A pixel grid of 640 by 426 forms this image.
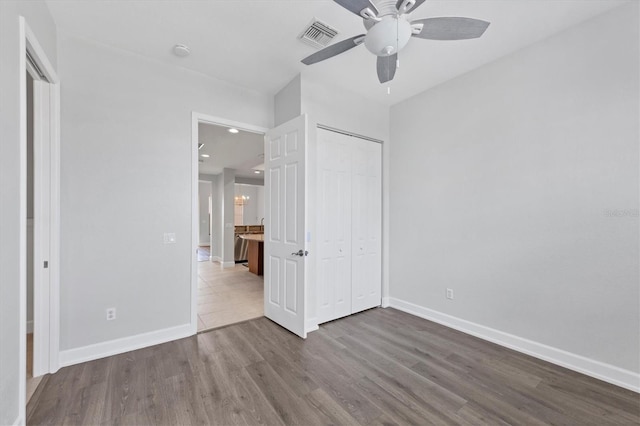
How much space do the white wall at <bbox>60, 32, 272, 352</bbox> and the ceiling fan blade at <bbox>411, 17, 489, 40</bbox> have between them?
7.92ft

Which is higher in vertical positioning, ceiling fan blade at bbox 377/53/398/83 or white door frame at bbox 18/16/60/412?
ceiling fan blade at bbox 377/53/398/83

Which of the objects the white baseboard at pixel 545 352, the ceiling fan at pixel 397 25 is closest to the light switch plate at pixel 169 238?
the ceiling fan at pixel 397 25

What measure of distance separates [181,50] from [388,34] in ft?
6.83

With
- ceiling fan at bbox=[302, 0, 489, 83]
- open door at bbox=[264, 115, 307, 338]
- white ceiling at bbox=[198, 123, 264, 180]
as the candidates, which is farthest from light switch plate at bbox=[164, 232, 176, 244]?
ceiling fan at bbox=[302, 0, 489, 83]

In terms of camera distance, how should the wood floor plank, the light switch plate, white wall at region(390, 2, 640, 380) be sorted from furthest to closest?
1. the light switch plate
2. white wall at region(390, 2, 640, 380)
3. the wood floor plank

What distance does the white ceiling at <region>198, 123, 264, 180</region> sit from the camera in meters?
4.66

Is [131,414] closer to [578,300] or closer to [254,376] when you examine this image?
[254,376]

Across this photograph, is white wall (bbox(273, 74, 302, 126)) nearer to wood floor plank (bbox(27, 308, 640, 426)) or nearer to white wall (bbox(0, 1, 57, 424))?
white wall (bbox(0, 1, 57, 424))

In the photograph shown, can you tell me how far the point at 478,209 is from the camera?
117 inches

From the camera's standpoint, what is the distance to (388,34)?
163 centimetres

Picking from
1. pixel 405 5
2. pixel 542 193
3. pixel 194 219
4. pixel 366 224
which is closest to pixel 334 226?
pixel 366 224

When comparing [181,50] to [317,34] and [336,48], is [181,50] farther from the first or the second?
[336,48]

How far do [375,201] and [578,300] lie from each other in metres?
2.28

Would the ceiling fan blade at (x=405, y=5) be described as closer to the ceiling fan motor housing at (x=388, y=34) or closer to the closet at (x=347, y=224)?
the ceiling fan motor housing at (x=388, y=34)
